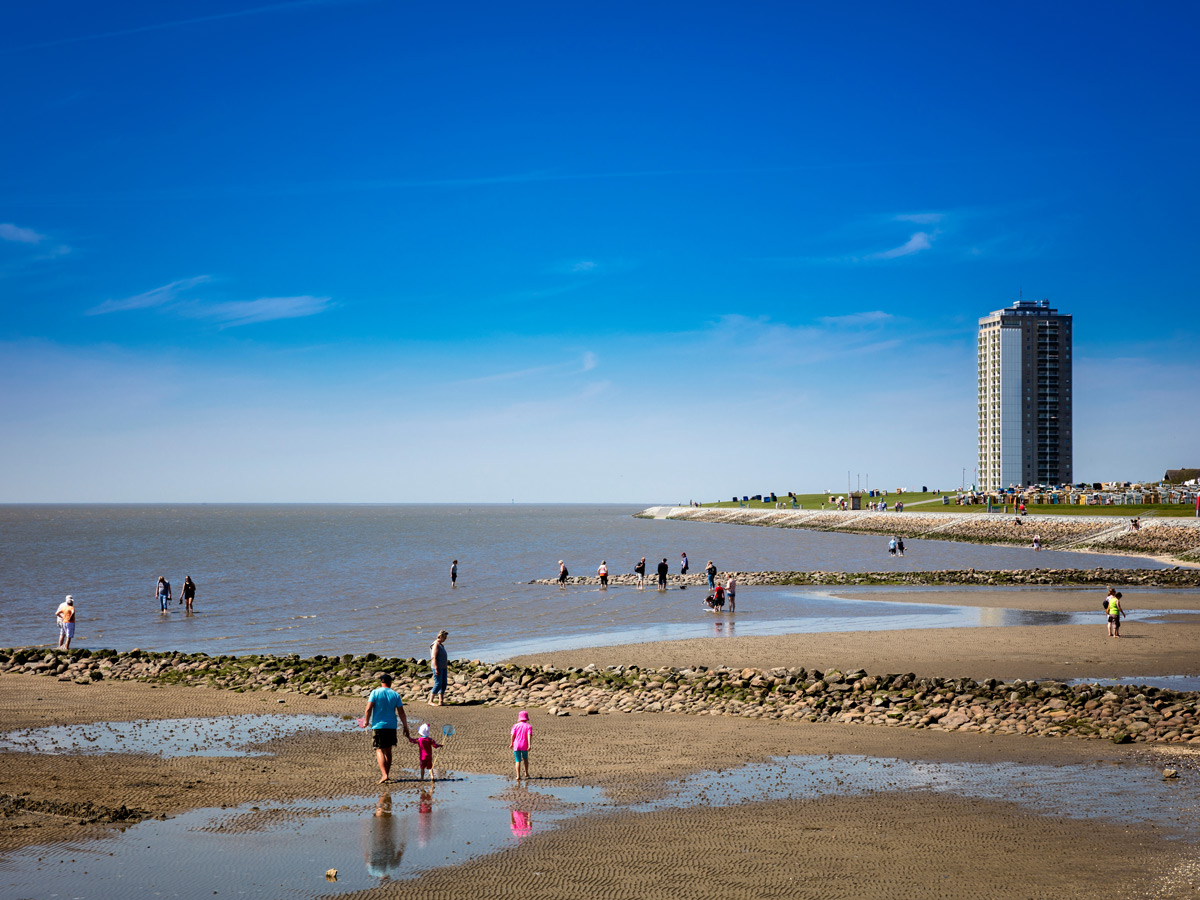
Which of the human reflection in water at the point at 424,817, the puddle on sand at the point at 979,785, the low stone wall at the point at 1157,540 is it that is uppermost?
the low stone wall at the point at 1157,540

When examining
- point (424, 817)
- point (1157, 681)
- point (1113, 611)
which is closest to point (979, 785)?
point (424, 817)

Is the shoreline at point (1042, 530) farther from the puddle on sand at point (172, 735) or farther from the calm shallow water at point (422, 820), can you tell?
the puddle on sand at point (172, 735)

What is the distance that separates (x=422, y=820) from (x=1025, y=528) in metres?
95.3

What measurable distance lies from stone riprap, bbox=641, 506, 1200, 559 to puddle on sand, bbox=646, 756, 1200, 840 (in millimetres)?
61773

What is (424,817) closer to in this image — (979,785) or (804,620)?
(979,785)

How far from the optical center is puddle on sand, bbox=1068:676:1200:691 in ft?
74.4

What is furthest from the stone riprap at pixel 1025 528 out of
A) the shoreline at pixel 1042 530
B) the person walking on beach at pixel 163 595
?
the person walking on beach at pixel 163 595

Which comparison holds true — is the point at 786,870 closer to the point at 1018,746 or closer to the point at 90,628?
the point at 1018,746

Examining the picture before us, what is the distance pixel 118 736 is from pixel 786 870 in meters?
13.6

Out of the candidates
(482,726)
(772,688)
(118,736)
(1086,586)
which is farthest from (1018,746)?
(1086,586)

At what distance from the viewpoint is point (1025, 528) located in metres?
96.4

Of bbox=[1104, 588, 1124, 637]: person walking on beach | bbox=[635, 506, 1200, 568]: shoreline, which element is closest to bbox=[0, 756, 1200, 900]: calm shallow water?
bbox=[1104, 588, 1124, 637]: person walking on beach

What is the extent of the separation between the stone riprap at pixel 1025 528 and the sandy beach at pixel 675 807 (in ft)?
204

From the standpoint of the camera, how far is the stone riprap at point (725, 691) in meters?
18.9
